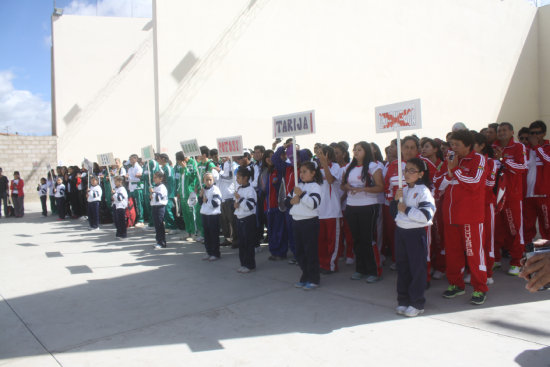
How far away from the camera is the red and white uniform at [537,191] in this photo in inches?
242

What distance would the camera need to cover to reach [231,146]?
7391 mm

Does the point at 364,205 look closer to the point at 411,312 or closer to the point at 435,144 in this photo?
the point at 435,144

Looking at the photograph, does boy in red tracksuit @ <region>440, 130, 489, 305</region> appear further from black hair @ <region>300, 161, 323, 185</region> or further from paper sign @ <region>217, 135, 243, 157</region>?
paper sign @ <region>217, 135, 243, 157</region>

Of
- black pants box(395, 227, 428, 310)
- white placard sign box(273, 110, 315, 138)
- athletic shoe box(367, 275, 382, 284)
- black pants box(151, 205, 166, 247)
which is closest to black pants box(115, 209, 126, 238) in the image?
black pants box(151, 205, 166, 247)

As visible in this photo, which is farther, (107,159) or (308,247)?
(107,159)

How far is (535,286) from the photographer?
2.47 metres

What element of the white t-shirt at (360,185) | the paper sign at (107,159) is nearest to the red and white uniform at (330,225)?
the white t-shirt at (360,185)

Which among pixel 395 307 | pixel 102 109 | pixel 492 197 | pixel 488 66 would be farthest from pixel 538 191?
pixel 102 109

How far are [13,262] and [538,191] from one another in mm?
9076

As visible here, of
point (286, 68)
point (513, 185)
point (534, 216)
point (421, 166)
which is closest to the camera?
point (421, 166)

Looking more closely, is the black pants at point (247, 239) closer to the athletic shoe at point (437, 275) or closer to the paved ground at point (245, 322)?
the paved ground at point (245, 322)

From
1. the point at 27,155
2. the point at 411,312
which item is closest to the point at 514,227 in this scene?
the point at 411,312

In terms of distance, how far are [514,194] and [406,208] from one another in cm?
219

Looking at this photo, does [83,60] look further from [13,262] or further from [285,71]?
[13,262]
